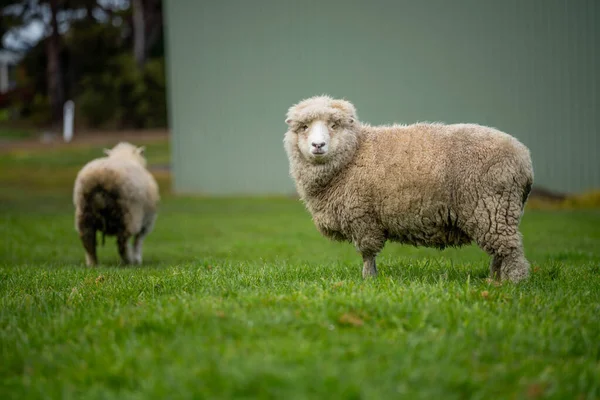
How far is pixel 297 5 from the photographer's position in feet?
75.0

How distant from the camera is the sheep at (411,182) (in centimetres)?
619

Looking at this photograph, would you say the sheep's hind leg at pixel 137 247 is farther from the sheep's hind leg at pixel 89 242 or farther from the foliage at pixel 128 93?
the foliage at pixel 128 93

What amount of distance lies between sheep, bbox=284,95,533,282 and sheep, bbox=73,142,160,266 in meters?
3.51

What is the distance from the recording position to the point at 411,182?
20.8 feet

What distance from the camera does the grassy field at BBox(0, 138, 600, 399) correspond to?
3.51 m

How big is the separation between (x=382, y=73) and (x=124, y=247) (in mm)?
13887

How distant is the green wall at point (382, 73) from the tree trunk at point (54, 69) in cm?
967

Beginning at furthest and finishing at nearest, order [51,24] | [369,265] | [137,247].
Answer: [51,24]
[137,247]
[369,265]

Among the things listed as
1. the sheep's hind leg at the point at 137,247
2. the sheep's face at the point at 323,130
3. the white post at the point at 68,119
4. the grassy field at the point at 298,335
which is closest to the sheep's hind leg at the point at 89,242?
the sheep's hind leg at the point at 137,247

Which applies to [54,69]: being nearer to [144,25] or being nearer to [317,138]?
[144,25]

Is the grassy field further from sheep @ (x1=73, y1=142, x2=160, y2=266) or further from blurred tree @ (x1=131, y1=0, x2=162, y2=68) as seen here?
blurred tree @ (x1=131, y1=0, x2=162, y2=68)

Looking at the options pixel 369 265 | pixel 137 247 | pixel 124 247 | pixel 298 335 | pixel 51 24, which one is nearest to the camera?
pixel 298 335

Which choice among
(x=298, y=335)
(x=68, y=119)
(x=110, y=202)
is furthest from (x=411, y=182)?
(x=68, y=119)

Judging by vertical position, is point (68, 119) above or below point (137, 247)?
above
